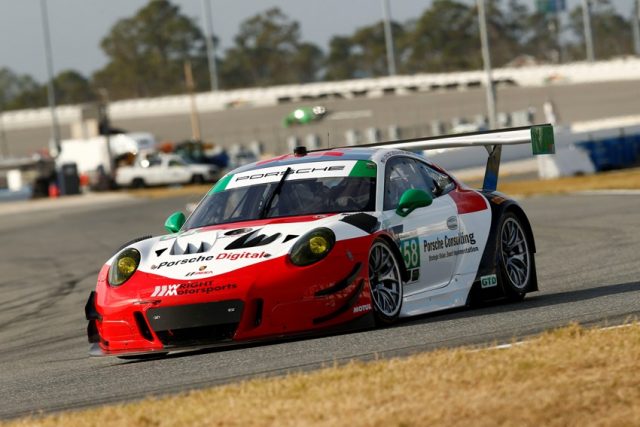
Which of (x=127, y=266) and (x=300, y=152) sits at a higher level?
(x=300, y=152)

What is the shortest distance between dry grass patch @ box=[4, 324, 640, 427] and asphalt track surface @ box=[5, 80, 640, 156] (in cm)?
7104

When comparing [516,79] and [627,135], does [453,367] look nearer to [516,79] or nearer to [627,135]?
[627,135]

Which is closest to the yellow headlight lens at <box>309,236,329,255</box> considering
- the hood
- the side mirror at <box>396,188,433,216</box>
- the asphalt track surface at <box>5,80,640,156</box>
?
the hood

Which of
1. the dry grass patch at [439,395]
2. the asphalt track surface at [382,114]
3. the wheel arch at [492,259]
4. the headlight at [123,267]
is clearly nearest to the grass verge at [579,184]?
the wheel arch at [492,259]

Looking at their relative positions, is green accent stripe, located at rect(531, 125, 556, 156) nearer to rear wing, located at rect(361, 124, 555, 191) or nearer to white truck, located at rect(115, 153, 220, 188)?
rear wing, located at rect(361, 124, 555, 191)

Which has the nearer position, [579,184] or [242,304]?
[242,304]

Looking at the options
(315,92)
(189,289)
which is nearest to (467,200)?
(189,289)

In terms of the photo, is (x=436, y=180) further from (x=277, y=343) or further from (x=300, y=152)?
(x=277, y=343)

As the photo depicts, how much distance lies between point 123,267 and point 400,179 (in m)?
2.20

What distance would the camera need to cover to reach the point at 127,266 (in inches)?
360

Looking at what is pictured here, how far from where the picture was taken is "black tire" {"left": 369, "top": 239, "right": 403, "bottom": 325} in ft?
30.0

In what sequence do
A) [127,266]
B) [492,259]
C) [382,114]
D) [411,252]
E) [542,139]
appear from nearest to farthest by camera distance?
[127,266] → [411,252] → [492,259] → [542,139] → [382,114]

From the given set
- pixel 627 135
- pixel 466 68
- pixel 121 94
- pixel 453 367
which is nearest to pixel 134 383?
pixel 453 367

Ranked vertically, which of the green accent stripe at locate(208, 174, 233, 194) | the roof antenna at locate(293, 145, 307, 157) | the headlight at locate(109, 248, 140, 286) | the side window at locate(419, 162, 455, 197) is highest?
the roof antenna at locate(293, 145, 307, 157)
